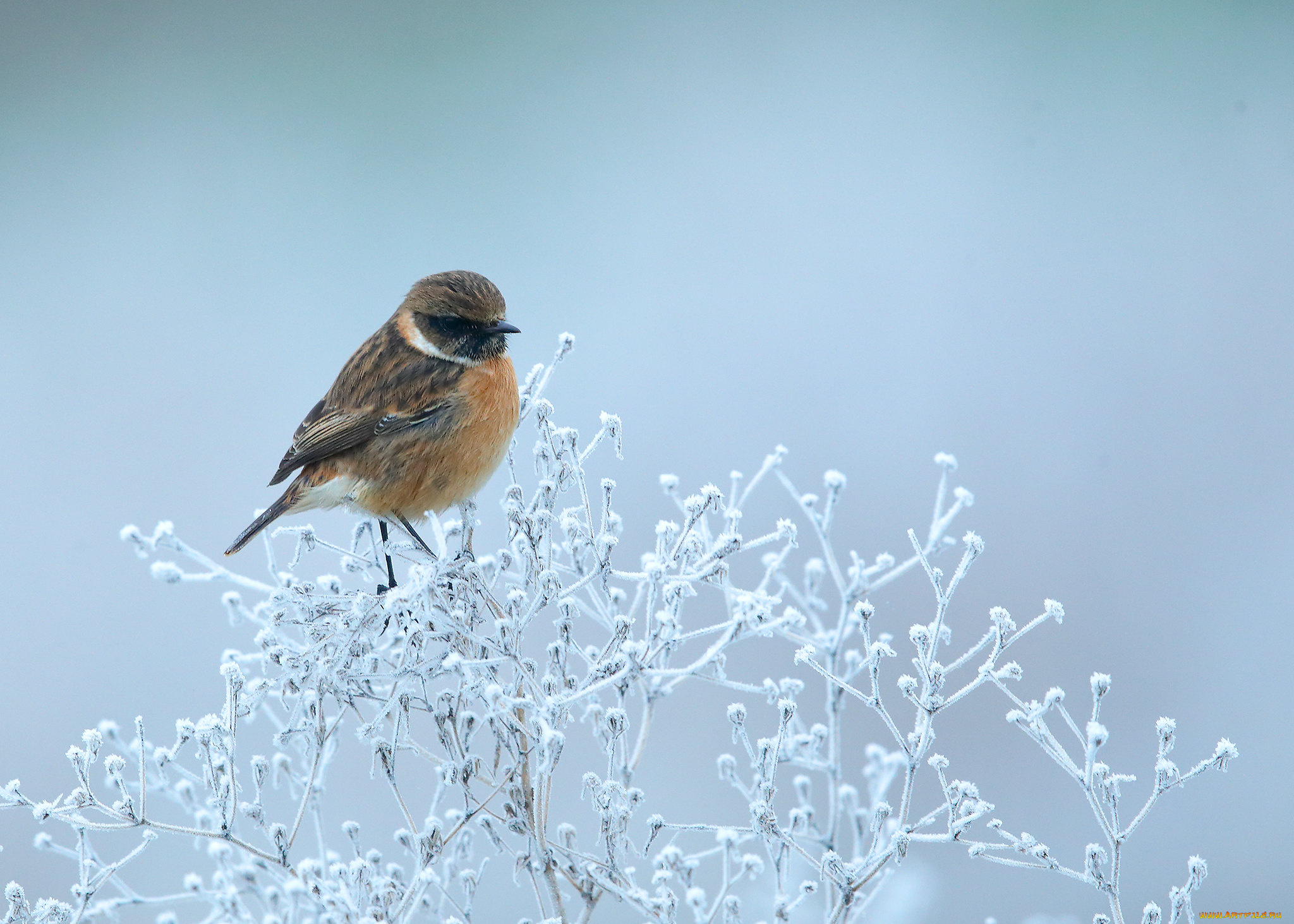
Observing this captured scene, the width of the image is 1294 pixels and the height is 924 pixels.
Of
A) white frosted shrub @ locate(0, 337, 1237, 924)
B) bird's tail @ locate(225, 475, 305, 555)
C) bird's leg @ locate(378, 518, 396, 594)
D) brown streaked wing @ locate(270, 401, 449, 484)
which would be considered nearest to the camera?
white frosted shrub @ locate(0, 337, 1237, 924)

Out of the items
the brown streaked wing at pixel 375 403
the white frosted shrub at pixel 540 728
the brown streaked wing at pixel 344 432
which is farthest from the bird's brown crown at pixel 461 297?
the white frosted shrub at pixel 540 728

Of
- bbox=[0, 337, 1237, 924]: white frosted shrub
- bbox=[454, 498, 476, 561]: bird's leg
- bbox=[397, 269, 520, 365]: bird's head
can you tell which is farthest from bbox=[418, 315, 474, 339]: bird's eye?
bbox=[0, 337, 1237, 924]: white frosted shrub

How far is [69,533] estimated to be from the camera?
757cm

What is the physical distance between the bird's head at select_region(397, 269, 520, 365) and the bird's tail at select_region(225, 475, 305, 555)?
61 cm

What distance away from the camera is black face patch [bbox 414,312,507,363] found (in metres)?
3.66

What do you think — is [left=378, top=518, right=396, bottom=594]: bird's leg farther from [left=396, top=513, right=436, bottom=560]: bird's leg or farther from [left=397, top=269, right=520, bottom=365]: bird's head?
[left=397, top=269, right=520, bottom=365]: bird's head

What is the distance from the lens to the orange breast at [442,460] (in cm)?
342

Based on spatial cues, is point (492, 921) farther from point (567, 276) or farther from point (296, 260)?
point (296, 260)

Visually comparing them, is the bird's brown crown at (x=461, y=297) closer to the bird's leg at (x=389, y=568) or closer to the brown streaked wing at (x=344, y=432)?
the brown streaked wing at (x=344, y=432)

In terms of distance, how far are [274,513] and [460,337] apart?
0.82 meters

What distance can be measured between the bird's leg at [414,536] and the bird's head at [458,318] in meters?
0.56

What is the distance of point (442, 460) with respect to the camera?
135 inches

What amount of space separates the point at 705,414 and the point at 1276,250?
430 centimetres

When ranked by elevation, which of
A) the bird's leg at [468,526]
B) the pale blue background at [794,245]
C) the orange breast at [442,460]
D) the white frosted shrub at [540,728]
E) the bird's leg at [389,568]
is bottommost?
the white frosted shrub at [540,728]
